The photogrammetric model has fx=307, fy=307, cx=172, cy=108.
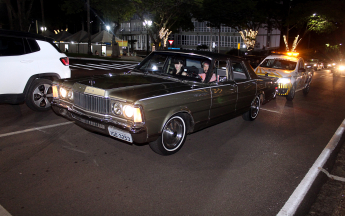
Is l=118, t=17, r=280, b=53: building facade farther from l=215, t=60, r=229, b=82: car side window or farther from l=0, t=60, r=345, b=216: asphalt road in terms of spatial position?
l=0, t=60, r=345, b=216: asphalt road

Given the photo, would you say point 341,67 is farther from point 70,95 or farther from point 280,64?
point 70,95

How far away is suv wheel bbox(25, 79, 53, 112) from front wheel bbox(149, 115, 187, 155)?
3.82 m

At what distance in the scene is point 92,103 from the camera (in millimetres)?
4855

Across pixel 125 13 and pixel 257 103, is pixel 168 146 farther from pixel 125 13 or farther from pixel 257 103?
pixel 125 13

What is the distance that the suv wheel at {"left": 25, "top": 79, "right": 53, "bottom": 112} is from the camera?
729 cm

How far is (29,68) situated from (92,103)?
3103mm

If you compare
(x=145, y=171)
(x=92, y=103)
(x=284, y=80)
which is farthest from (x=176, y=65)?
(x=284, y=80)

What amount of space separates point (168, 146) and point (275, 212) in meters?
2.12

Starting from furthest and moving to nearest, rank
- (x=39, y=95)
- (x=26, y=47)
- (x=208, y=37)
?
(x=208, y=37) < (x=39, y=95) < (x=26, y=47)

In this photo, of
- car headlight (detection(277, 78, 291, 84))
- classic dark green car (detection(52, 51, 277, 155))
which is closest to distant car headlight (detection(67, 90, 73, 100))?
classic dark green car (detection(52, 51, 277, 155))

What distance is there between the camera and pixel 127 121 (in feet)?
14.8

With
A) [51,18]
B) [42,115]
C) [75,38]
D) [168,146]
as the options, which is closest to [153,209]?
[168,146]

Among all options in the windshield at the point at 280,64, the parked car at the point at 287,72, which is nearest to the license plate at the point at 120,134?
the parked car at the point at 287,72

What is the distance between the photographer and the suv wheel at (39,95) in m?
7.29
